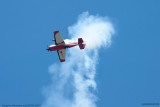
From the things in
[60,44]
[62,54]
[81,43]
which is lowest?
[81,43]

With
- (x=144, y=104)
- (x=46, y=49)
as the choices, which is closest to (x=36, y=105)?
(x=46, y=49)

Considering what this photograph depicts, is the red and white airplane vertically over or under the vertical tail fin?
over

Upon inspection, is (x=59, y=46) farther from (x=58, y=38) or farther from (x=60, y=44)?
(x=58, y=38)

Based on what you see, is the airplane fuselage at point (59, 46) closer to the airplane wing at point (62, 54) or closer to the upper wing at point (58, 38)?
the upper wing at point (58, 38)

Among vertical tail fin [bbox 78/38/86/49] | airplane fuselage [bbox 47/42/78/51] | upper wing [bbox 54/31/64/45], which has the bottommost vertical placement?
vertical tail fin [bbox 78/38/86/49]

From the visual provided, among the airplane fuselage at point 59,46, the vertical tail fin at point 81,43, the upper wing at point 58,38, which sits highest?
the upper wing at point 58,38

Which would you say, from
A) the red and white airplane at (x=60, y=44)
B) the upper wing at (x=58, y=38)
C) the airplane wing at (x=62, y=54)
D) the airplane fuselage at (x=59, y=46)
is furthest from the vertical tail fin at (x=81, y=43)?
the airplane wing at (x=62, y=54)

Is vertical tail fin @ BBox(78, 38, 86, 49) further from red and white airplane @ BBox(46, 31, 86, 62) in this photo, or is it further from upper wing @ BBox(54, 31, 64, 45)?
upper wing @ BBox(54, 31, 64, 45)

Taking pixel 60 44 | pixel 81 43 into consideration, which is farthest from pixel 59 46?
pixel 81 43

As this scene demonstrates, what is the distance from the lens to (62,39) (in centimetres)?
11531

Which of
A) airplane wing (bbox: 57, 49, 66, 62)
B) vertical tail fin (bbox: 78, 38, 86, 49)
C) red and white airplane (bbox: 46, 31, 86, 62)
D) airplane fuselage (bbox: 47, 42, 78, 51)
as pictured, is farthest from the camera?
airplane wing (bbox: 57, 49, 66, 62)

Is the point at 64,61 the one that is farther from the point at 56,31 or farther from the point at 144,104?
the point at 144,104

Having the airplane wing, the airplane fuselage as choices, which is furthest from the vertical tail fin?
the airplane wing

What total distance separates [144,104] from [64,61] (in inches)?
1131
